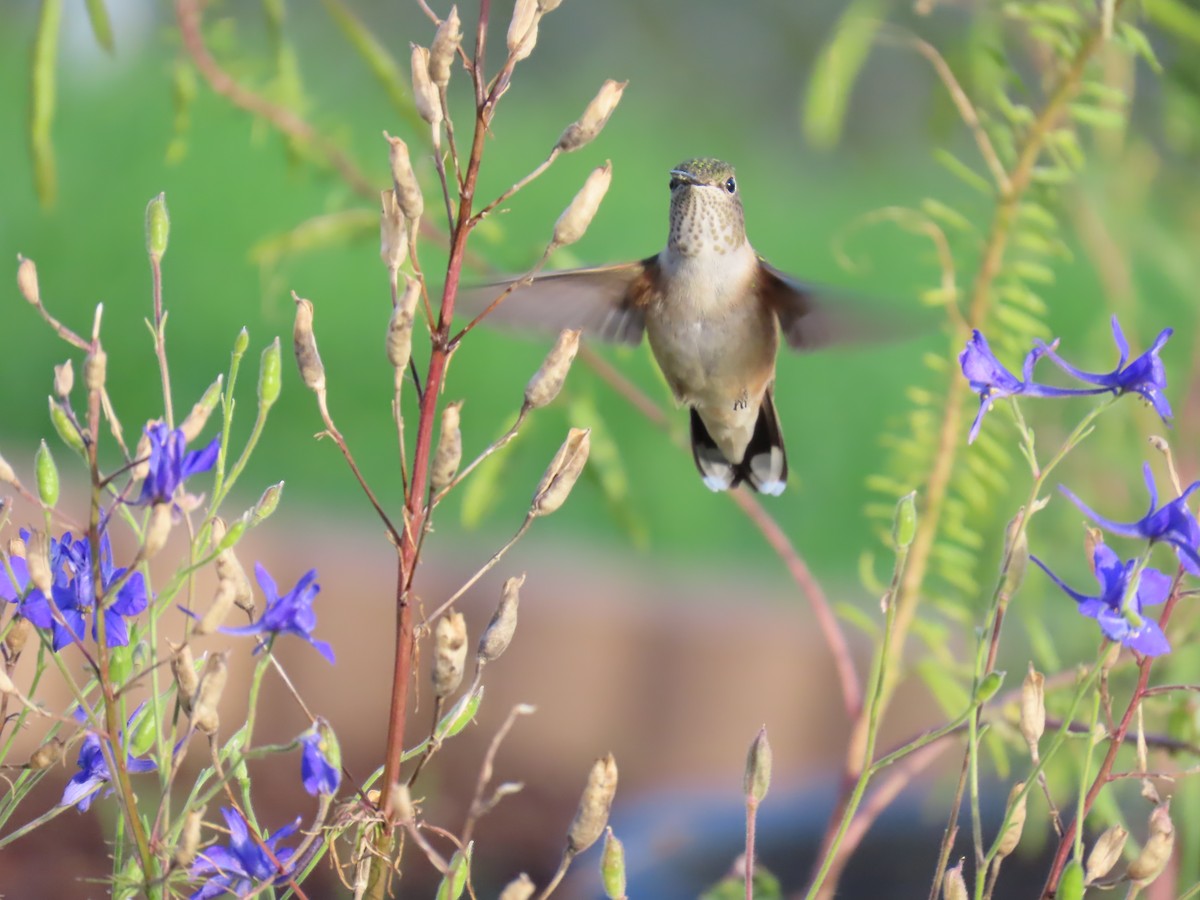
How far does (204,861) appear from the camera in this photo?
0.58m

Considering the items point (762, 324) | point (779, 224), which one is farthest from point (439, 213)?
point (779, 224)

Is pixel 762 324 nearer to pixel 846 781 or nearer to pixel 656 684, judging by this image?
pixel 846 781

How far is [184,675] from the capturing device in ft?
1.72

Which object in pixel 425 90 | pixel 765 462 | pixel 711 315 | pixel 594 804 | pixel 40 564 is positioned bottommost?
pixel 765 462

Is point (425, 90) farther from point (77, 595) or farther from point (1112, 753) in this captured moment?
point (1112, 753)

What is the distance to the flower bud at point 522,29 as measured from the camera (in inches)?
20.9

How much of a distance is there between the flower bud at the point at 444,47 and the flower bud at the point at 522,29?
0.8 inches

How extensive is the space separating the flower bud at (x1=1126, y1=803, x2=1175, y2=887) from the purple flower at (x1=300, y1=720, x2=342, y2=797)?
28 cm

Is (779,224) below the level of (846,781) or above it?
below

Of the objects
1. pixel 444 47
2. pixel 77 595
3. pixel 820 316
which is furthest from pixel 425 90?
pixel 820 316

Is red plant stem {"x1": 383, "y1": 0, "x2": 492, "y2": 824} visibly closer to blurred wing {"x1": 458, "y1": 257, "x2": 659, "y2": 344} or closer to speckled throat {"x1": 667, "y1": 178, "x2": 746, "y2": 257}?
blurred wing {"x1": 458, "y1": 257, "x2": 659, "y2": 344}

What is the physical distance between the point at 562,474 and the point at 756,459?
2.21 ft

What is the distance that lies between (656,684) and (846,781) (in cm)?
117

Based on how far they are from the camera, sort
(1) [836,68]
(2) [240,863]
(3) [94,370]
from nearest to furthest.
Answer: (3) [94,370]
(2) [240,863]
(1) [836,68]
